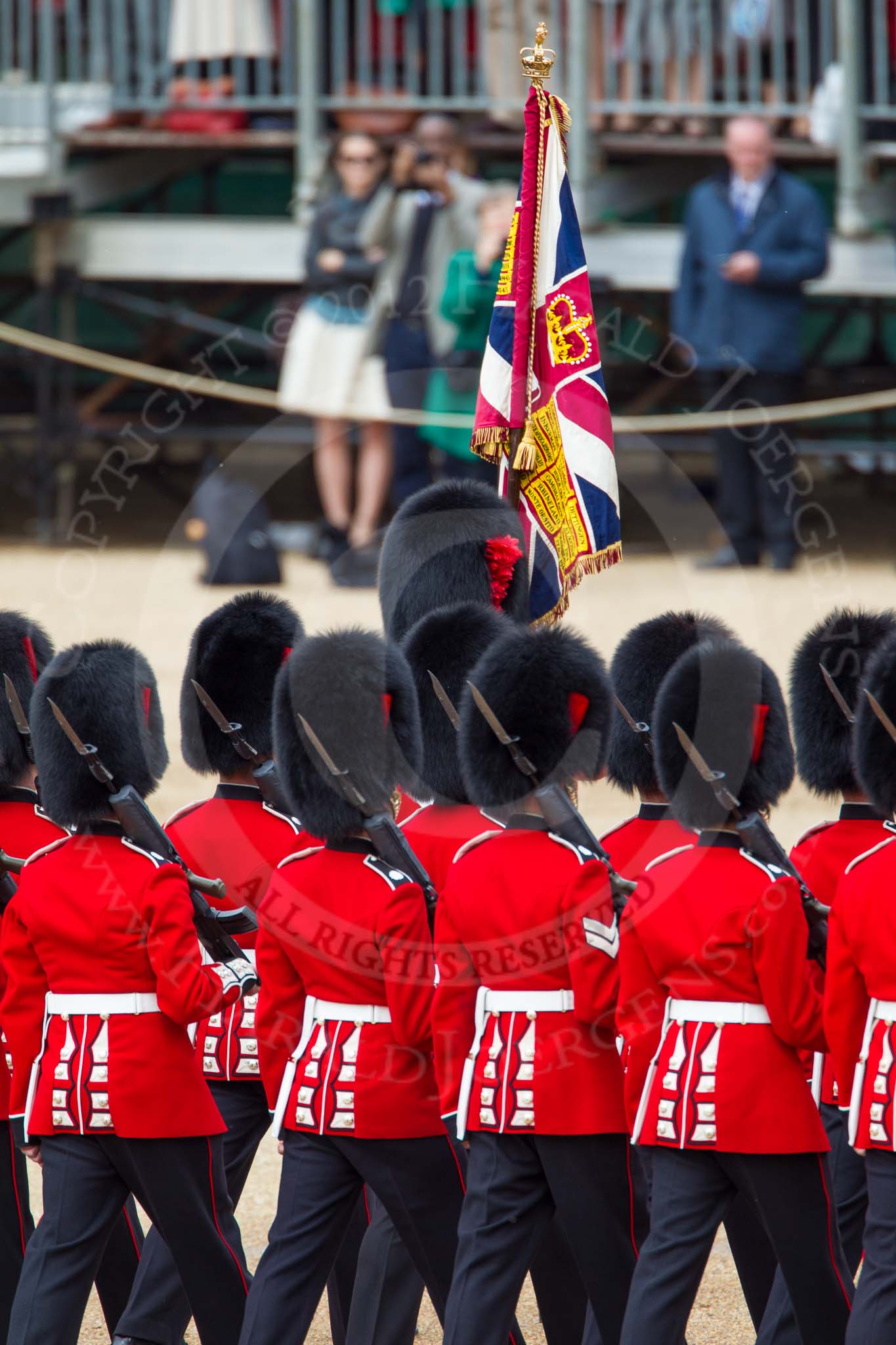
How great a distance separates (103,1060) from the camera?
3.21 m

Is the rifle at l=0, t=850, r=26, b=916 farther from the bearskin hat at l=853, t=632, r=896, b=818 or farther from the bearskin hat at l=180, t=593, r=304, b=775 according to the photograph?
the bearskin hat at l=853, t=632, r=896, b=818

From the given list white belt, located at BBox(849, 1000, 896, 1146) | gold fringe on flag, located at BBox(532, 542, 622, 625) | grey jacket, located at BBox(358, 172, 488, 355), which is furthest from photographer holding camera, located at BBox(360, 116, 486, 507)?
white belt, located at BBox(849, 1000, 896, 1146)

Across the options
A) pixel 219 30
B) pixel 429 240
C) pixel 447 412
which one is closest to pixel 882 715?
pixel 447 412

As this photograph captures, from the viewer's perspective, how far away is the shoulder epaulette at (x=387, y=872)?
315 cm

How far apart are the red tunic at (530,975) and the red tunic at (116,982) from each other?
366 mm

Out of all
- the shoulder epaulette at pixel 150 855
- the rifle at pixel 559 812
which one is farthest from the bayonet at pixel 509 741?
the shoulder epaulette at pixel 150 855

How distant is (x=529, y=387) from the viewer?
4523 mm

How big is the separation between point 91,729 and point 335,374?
5.60 meters

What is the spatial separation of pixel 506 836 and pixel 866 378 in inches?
326

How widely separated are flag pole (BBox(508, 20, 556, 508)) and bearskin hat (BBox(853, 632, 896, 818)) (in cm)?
140

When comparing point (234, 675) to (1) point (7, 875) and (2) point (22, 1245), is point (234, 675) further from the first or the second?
(2) point (22, 1245)

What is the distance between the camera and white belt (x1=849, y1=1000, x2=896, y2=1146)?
9.71ft

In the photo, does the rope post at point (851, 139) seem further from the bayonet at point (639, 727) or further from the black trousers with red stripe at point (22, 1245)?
the black trousers with red stripe at point (22, 1245)

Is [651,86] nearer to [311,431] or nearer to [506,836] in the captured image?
[311,431]
